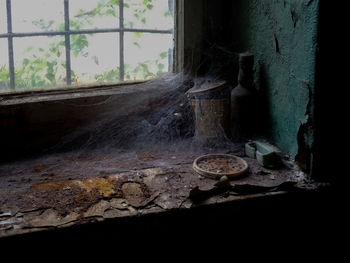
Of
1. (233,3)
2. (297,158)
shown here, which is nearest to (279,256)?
(297,158)

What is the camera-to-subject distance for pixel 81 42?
2.15 meters

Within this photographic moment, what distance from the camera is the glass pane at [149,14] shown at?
2193mm

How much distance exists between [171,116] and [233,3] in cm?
69

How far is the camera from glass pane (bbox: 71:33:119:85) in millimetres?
2156

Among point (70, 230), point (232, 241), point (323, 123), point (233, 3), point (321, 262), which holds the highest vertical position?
point (233, 3)

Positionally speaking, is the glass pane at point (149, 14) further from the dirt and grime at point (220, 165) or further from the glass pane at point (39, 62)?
the dirt and grime at point (220, 165)

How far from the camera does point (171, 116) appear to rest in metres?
2.21

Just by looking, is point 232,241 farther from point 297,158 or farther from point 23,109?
point 23,109

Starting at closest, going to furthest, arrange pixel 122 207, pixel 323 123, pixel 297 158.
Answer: pixel 122 207
pixel 323 123
pixel 297 158

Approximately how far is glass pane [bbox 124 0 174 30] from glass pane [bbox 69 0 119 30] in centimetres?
7

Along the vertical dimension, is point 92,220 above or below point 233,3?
below

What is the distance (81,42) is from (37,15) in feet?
0.82

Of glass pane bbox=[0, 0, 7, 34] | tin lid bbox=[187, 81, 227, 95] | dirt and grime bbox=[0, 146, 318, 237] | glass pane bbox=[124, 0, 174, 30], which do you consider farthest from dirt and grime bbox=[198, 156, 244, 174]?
glass pane bbox=[0, 0, 7, 34]

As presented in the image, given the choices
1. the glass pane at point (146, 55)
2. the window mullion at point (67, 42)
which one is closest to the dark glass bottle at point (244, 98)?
the glass pane at point (146, 55)
